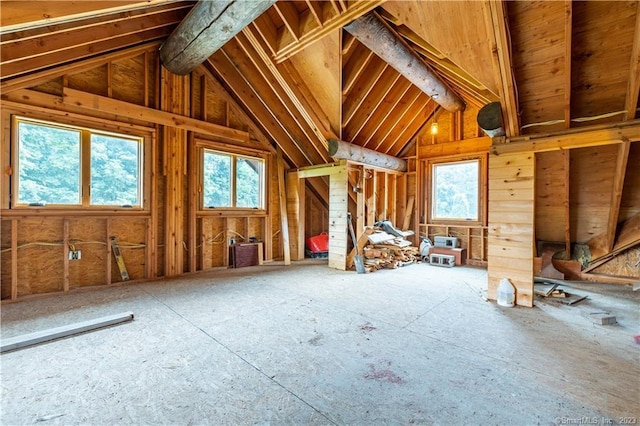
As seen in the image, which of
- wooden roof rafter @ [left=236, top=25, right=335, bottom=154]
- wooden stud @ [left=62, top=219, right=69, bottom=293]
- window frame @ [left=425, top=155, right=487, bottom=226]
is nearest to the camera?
wooden stud @ [left=62, top=219, right=69, bottom=293]

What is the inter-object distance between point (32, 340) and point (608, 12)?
5.99m

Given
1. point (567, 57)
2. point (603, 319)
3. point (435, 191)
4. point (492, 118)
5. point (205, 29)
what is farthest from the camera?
point (435, 191)

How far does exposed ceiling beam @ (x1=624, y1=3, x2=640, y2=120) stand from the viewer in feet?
7.97

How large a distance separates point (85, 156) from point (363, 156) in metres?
4.83

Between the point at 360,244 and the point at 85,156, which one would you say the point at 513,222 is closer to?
the point at 360,244

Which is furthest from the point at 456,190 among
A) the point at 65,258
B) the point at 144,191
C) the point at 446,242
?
the point at 65,258

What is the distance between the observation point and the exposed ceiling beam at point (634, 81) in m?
2.43

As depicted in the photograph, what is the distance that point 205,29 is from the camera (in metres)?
3.62

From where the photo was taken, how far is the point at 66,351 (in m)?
2.29

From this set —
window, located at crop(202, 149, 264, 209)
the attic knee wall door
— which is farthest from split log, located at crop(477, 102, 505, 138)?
window, located at crop(202, 149, 264, 209)

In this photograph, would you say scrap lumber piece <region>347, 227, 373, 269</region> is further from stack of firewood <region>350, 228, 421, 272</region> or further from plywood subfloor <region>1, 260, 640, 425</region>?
plywood subfloor <region>1, 260, 640, 425</region>

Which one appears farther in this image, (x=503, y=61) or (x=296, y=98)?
(x=296, y=98)

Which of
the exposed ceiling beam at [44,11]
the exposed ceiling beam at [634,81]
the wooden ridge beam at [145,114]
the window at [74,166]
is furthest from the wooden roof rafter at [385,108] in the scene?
the window at [74,166]

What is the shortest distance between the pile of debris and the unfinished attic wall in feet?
7.61
